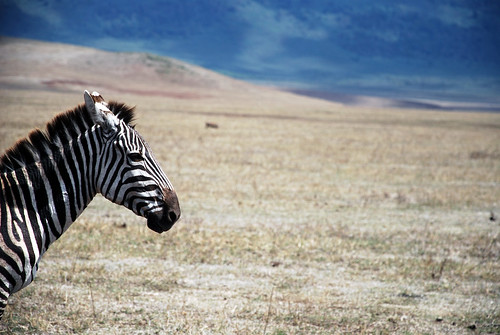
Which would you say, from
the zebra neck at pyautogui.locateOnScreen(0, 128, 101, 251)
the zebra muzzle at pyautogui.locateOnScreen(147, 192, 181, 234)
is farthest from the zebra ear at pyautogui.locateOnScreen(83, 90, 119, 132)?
the zebra muzzle at pyautogui.locateOnScreen(147, 192, 181, 234)

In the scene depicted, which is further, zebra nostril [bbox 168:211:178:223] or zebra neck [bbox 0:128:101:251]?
zebra nostril [bbox 168:211:178:223]

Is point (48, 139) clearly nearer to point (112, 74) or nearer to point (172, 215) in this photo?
point (172, 215)

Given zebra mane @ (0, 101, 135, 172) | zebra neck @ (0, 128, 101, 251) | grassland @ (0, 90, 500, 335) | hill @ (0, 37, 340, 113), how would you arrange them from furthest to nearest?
1. hill @ (0, 37, 340, 113)
2. grassland @ (0, 90, 500, 335)
3. zebra mane @ (0, 101, 135, 172)
4. zebra neck @ (0, 128, 101, 251)

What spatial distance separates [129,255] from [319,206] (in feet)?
18.6

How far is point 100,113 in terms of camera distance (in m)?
4.50

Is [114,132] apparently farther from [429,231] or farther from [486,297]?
[429,231]

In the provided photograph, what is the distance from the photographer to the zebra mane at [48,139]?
454 centimetres

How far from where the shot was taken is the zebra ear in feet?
14.5

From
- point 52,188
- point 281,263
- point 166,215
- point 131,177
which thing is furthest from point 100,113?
point 281,263

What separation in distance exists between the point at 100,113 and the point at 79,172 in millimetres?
494

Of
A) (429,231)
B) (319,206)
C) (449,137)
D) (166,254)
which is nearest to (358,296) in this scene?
(166,254)

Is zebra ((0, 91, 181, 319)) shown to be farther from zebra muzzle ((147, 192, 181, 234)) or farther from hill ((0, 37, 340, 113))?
hill ((0, 37, 340, 113))

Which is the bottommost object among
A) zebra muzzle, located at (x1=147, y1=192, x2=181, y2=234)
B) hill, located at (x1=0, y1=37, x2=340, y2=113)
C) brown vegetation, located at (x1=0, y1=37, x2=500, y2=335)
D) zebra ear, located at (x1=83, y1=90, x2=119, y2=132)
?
brown vegetation, located at (x1=0, y1=37, x2=500, y2=335)

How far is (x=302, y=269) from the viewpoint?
8.64 meters
